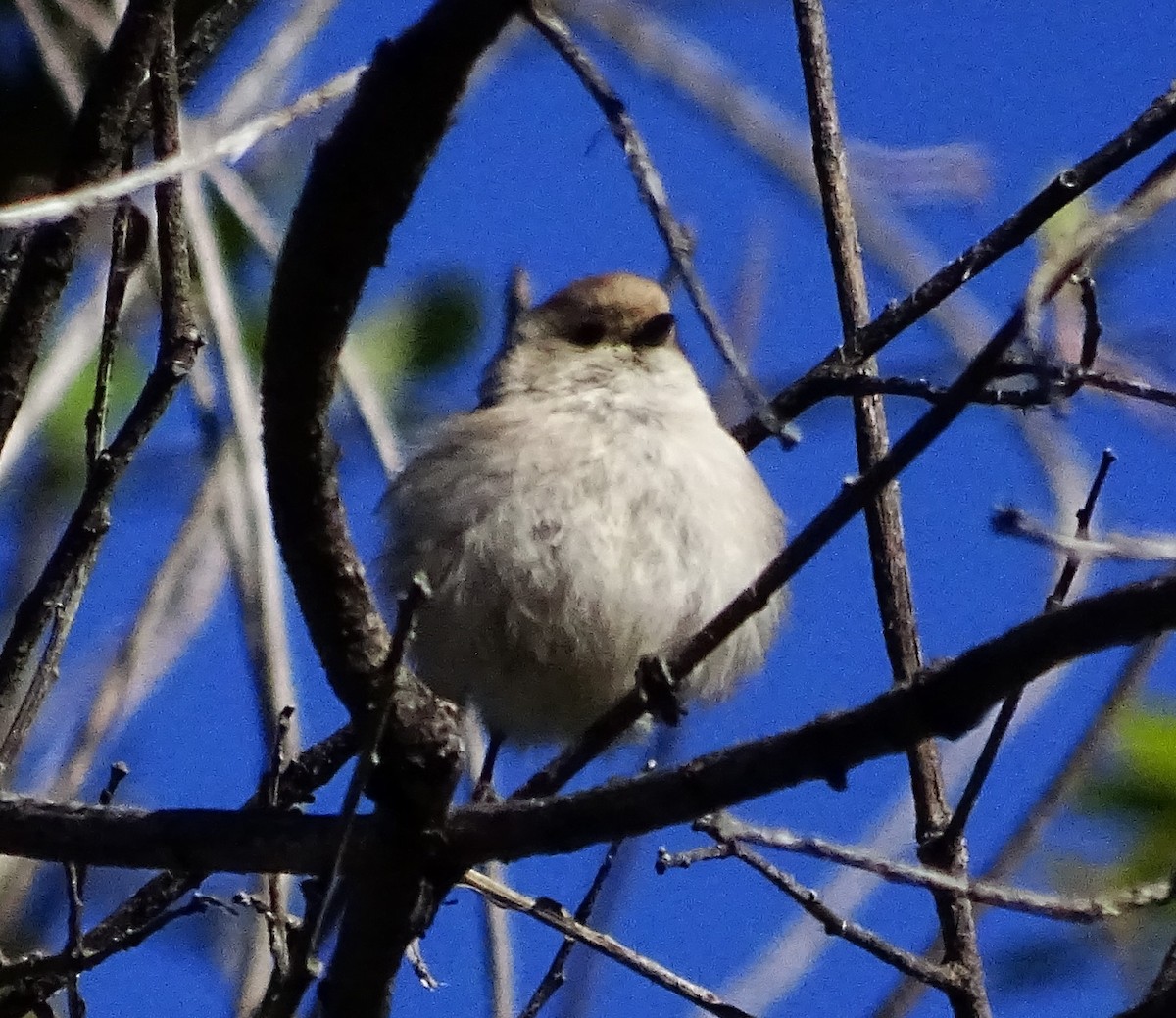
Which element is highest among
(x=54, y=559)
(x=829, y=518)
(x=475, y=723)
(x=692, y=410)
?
(x=692, y=410)

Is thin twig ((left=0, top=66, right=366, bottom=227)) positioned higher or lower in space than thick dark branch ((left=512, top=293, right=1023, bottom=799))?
higher

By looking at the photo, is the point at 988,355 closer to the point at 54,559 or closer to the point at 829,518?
the point at 829,518

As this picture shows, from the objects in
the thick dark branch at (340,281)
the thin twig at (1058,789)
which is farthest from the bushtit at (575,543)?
the thick dark branch at (340,281)

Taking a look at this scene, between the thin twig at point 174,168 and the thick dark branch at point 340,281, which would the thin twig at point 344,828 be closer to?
the thick dark branch at point 340,281

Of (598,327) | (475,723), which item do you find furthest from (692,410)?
(475,723)

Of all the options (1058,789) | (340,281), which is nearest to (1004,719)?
(1058,789)

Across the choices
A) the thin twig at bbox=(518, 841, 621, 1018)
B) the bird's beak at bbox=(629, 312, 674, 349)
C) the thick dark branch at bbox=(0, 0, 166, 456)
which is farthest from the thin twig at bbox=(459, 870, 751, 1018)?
the bird's beak at bbox=(629, 312, 674, 349)

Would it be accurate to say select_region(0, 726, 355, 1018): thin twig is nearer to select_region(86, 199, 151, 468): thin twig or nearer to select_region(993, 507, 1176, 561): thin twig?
select_region(86, 199, 151, 468): thin twig
